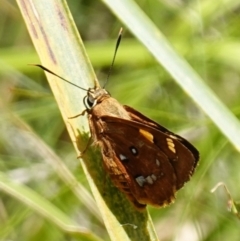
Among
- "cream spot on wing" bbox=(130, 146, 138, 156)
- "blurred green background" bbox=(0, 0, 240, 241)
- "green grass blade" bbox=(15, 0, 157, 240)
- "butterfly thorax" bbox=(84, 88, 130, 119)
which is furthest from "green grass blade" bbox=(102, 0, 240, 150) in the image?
"blurred green background" bbox=(0, 0, 240, 241)

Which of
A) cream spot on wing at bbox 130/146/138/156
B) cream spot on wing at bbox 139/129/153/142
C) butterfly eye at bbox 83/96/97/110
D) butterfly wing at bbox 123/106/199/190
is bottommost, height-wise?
butterfly wing at bbox 123/106/199/190

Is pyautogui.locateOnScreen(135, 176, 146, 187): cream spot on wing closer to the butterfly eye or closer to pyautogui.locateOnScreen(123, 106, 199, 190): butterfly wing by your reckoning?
pyautogui.locateOnScreen(123, 106, 199, 190): butterfly wing

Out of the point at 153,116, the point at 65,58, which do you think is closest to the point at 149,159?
the point at 65,58

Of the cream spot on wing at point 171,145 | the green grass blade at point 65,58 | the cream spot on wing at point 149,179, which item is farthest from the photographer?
the cream spot on wing at point 149,179

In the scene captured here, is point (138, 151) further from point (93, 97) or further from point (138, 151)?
point (93, 97)

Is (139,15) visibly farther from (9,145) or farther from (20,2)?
(9,145)

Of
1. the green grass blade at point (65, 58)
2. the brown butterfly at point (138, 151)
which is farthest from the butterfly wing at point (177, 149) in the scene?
the green grass blade at point (65, 58)

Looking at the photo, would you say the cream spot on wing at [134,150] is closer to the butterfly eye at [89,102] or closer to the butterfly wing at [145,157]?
the butterfly wing at [145,157]
